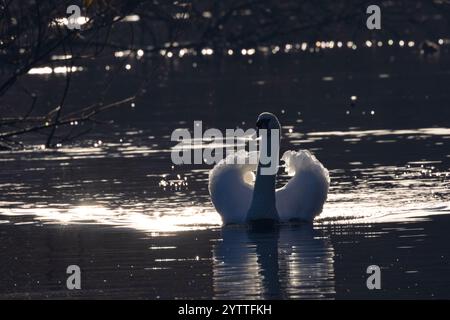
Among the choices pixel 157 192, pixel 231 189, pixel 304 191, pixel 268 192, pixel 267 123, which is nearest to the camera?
pixel 268 192

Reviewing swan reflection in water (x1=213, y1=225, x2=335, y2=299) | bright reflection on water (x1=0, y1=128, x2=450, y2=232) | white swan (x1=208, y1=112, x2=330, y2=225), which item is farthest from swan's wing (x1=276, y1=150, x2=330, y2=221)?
bright reflection on water (x1=0, y1=128, x2=450, y2=232)

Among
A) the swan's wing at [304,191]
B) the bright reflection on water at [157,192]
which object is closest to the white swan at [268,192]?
the swan's wing at [304,191]

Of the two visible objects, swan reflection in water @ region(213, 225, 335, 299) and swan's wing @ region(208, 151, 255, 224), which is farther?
swan's wing @ region(208, 151, 255, 224)

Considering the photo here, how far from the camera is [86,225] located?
910 inches

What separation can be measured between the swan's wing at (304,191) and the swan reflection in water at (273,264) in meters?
0.27

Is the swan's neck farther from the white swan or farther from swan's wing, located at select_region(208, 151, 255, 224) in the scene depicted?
swan's wing, located at select_region(208, 151, 255, 224)

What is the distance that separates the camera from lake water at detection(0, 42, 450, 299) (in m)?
18.3

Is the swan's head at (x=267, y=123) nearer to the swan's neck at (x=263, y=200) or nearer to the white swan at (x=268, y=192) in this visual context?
the white swan at (x=268, y=192)

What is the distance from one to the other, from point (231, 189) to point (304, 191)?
111cm

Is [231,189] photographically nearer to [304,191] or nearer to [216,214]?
[216,214]

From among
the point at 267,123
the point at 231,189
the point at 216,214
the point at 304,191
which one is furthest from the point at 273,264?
the point at 216,214

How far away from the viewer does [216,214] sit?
24.0m

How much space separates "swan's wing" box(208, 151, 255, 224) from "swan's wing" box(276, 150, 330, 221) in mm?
502
